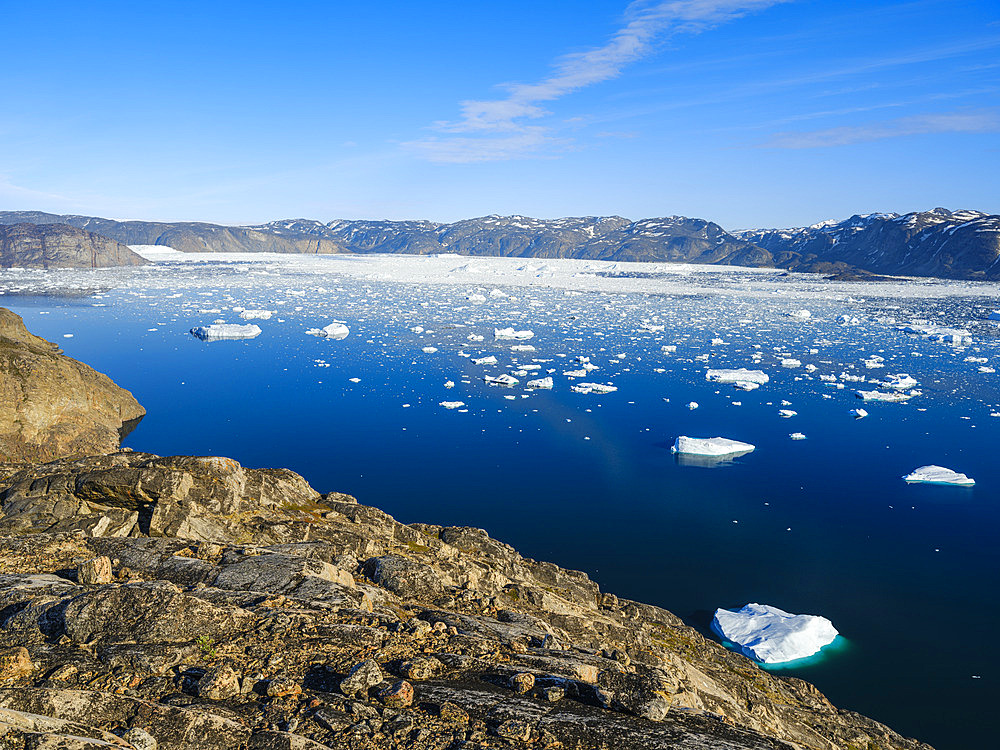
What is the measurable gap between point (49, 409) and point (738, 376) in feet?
89.2

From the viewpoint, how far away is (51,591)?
18.8 feet

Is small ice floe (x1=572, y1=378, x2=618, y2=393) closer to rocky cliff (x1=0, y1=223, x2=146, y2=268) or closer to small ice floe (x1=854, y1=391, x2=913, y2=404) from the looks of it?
small ice floe (x1=854, y1=391, x2=913, y2=404)

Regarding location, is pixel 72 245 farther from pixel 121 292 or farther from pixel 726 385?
pixel 726 385

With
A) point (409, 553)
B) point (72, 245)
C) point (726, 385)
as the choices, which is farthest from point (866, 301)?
point (72, 245)

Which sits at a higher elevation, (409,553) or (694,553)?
(409,553)

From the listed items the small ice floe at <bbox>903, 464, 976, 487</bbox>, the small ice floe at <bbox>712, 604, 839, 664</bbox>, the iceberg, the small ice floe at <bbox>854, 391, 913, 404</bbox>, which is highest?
the iceberg

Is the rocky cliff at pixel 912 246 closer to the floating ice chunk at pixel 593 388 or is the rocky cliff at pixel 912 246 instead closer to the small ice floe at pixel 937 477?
the floating ice chunk at pixel 593 388

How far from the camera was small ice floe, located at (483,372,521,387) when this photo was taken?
27891 millimetres

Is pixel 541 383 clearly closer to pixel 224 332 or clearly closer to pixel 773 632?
pixel 773 632

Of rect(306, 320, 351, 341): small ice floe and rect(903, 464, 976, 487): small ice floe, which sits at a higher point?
rect(306, 320, 351, 341): small ice floe

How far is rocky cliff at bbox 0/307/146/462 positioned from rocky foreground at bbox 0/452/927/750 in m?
8.81

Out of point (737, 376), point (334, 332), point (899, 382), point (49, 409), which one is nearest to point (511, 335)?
point (334, 332)

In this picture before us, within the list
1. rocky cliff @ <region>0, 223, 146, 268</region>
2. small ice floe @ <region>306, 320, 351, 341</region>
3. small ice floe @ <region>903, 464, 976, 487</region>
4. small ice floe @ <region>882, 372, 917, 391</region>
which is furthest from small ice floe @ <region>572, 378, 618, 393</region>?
rocky cliff @ <region>0, 223, 146, 268</region>

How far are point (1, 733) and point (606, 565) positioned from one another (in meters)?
11.9
